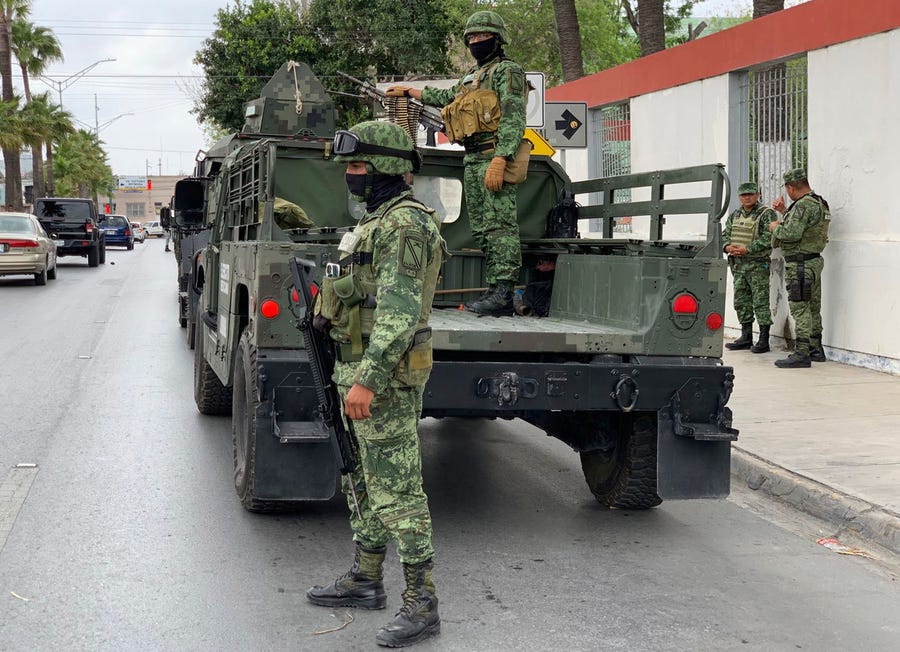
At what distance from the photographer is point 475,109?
6902mm

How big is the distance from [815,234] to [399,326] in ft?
25.7

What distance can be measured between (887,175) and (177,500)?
291 inches

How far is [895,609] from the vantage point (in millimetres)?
4840

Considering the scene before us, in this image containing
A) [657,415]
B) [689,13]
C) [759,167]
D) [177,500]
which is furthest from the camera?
[689,13]

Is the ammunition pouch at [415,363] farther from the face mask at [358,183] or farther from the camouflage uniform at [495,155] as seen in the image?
the camouflage uniform at [495,155]

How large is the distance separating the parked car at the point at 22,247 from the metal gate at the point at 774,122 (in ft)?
49.9

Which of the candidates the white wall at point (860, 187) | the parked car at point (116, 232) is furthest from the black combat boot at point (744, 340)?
the parked car at point (116, 232)

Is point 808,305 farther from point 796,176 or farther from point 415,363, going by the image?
point 415,363

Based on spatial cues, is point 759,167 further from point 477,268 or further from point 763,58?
point 477,268

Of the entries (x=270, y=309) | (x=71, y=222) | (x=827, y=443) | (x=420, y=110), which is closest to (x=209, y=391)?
(x=420, y=110)

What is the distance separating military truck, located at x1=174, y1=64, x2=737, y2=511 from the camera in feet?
17.8

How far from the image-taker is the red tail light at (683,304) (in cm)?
563

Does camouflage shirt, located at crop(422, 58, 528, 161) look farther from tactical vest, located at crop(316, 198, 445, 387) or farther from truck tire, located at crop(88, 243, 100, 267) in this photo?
truck tire, located at crop(88, 243, 100, 267)

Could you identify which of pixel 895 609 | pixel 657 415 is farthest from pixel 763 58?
pixel 895 609
